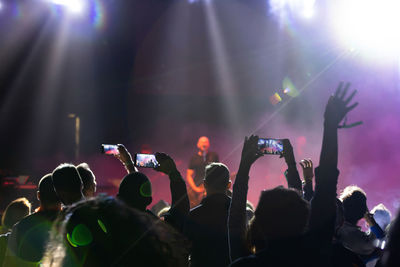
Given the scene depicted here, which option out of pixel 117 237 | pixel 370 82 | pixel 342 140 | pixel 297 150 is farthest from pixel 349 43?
pixel 117 237

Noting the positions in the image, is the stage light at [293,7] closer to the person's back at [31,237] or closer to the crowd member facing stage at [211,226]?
the crowd member facing stage at [211,226]

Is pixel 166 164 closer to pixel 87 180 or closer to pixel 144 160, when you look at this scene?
pixel 87 180

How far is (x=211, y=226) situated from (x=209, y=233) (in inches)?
1.8

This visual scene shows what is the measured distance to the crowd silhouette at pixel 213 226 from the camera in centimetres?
115

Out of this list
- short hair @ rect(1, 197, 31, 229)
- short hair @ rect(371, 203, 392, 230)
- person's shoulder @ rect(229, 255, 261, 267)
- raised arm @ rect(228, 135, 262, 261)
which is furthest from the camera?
short hair @ rect(371, 203, 392, 230)

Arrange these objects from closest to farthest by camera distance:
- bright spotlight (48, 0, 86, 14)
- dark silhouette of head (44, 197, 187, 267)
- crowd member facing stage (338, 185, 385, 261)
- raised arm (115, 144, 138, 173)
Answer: dark silhouette of head (44, 197, 187, 267) < crowd member facing stage (338, 185, 385, 261) < raised arm (115, 144, 138, 173) < bright spotlight (48, 0, 86, 14)

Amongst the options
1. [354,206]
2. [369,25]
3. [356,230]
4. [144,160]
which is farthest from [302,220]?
[369,25]

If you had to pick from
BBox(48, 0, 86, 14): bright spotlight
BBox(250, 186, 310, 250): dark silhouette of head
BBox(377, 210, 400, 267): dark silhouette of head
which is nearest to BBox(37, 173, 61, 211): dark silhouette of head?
BBox(250, 186, 310, 250): dark silhouette of head

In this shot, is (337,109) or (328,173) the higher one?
(337,109)

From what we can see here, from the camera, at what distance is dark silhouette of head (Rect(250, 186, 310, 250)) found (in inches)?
54.9

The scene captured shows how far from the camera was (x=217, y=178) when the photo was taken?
2322 millimetres

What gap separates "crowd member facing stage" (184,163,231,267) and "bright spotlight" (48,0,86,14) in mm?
7244

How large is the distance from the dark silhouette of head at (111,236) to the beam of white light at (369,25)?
8406 millimetres

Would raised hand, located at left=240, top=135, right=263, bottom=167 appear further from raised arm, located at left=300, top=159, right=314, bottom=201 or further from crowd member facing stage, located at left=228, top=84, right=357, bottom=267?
raised arm, located at left=300, top=159, right=314, bottom=201
